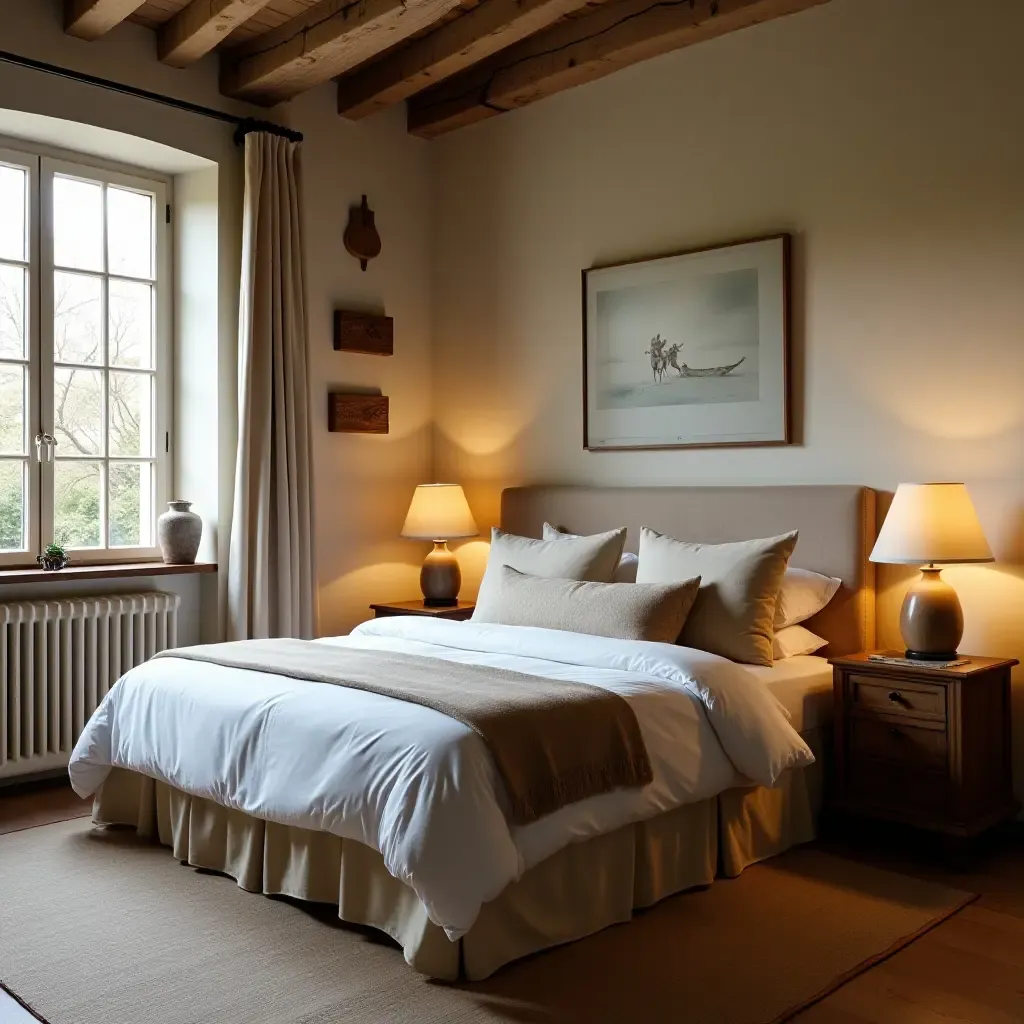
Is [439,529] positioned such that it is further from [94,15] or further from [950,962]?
[950,962]

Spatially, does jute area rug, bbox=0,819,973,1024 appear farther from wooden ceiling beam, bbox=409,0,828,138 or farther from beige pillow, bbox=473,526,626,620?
wooden ceiling beam, bbox=409,0,828,138

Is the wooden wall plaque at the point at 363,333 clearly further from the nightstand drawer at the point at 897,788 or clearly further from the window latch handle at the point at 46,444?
the nightstand drawer at the point at 897,788

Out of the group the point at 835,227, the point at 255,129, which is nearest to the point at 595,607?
the point at 835,227

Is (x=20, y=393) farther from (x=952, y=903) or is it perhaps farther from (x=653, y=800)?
(x=952, y=903)

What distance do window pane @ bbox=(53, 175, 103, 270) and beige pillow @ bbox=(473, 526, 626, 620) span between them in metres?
2.14

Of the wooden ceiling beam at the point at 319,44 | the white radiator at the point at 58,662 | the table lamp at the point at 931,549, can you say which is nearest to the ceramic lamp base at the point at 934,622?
the table lamp at the point at 931,549

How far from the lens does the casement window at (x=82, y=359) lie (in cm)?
435

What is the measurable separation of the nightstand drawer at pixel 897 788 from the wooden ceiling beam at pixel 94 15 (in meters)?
3.61

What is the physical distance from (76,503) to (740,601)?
8.98ft

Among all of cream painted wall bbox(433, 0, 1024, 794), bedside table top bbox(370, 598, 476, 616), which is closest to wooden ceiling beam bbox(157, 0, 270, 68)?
cream painted wall bbox(433, 0, 1024, 794)

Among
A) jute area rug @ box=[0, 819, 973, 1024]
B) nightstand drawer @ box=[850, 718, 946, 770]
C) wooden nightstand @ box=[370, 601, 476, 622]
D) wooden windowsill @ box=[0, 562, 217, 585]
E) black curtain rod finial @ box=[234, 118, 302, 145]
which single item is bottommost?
jute area rug @ box=[0, 819, 973, 1024]

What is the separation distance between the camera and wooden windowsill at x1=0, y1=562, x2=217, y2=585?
4.08 meters

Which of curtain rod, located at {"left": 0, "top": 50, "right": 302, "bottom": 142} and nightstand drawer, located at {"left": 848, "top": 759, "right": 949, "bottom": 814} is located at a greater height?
curtain rod, located at {"left": 0, "top": 50, "right": 302, "bottom": 142}

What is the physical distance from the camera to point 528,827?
102 inches
